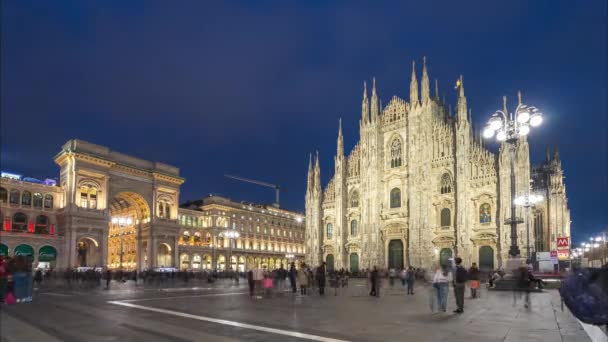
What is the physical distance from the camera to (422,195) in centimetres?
4928

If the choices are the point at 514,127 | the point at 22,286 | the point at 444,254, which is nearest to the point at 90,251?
the point at 444,254

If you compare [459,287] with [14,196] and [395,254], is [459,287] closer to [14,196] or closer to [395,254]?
[395,254]

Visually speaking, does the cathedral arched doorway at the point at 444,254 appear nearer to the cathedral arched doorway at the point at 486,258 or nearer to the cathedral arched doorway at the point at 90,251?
the cathedral arched doorway at the point at 486,258

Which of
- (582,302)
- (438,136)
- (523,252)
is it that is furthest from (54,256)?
(582,302)

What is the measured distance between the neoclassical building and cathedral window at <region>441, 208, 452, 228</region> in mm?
106

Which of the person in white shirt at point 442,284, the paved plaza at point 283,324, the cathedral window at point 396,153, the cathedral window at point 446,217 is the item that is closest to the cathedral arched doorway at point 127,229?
the cathedral window at point 396,153

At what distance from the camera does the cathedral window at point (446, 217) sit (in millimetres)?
48287

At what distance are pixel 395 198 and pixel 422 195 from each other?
185 inches

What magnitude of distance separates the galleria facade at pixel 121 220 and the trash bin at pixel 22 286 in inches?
1426

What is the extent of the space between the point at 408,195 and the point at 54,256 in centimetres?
4417

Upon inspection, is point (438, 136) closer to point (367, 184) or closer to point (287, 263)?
point (367, 184)

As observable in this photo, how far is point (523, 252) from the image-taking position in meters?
42.0

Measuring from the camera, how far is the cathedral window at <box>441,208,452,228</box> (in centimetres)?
4829

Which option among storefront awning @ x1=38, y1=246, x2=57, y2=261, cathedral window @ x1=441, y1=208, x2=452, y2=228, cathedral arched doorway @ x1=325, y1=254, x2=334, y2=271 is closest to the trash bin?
cathedral window @ x1=441, y1=208, x2=452, y2=228
